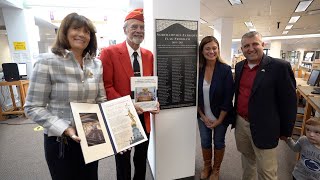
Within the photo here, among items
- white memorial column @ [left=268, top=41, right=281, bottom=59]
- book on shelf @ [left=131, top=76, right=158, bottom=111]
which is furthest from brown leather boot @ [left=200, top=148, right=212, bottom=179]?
white memorial column @ [left=268, top=41, right=281, bottom=59]

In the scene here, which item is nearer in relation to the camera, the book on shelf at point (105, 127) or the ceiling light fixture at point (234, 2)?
the book on shelf at point (105, 127)

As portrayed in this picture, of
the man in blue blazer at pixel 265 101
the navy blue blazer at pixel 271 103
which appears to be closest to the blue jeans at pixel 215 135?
the man in blue blazer at pixel 265 101

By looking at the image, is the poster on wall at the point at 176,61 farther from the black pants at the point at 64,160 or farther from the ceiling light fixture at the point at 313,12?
the ceiling light fixture at the point at 313,12

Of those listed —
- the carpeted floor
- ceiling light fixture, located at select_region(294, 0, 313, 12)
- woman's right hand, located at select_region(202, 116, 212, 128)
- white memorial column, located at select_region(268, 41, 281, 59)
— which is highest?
ceiling light fixture, located at select_region(294, 0, 313, 12)

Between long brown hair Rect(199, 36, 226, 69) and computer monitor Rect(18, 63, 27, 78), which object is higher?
long brown hair Rect(199, 36, 226, 69)

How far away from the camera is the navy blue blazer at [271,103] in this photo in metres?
1.48

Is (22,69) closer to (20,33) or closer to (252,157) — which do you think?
(20,33)

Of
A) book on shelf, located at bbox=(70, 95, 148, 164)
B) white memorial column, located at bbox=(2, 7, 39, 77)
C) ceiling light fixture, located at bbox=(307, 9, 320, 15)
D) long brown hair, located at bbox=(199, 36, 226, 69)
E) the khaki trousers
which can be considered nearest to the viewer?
book on shelf, located at bbox=(70, 95, 148, 164)

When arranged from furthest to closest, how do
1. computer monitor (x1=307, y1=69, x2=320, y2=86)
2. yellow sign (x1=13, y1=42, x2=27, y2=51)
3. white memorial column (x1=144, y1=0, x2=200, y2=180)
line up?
yellow sign (x1=13, y1=42, x2=27, y2=51) < computer monitor (x1=307, y1=69, x2=320, y2=86) < white memorial column (x1=144, y1=0, x2=200, y2=180)

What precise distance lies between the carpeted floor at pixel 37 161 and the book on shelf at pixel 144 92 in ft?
3.97

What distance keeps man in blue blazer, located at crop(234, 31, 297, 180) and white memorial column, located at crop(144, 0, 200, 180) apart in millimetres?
549

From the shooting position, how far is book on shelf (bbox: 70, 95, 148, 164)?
43.4 inches

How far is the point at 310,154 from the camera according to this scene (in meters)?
1.58

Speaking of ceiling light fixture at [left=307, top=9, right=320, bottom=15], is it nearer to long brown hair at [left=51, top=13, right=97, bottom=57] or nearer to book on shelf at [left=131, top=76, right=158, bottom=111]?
book on shelf at [left=131, top=76, right=158, bottom=111]
